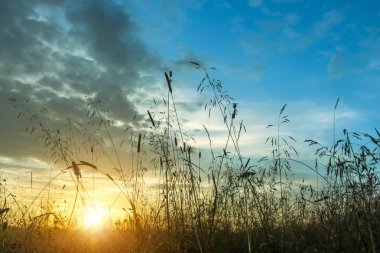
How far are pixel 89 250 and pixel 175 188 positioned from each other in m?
1.31

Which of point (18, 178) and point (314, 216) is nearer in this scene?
point (314, 216)

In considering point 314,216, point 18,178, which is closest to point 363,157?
point 314,216

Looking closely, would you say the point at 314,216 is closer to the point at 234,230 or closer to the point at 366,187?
the point at 234,230

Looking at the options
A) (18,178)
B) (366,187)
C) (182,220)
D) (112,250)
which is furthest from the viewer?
(18,178)

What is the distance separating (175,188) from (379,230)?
2518mm

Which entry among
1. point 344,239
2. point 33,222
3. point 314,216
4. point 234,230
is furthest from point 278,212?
point 33,222

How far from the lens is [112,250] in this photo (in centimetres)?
434

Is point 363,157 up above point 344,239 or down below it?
above

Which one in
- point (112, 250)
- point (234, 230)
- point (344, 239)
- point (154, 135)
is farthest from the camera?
point (154, 135)

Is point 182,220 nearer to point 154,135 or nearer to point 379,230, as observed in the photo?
A: point 154,135

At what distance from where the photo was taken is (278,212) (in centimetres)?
571

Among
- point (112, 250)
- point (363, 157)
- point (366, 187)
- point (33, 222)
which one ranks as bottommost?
point (112, 250)

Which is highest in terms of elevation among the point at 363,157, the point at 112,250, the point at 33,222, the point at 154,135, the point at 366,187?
the point at 154,135

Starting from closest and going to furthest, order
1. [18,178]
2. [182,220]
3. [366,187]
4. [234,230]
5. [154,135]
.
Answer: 1. [366,187]
2. [182,220]
3. [234,230]
4. [154,135]
5. [18,178]
